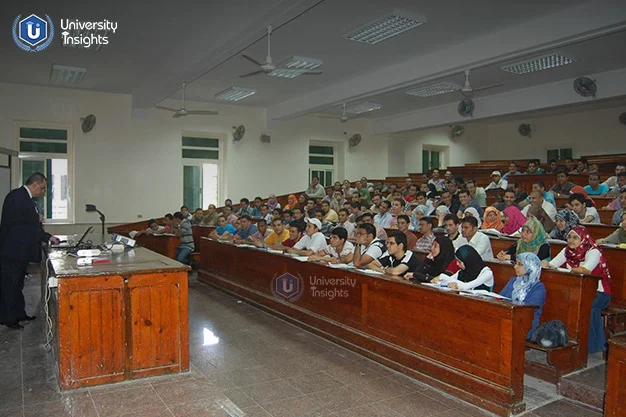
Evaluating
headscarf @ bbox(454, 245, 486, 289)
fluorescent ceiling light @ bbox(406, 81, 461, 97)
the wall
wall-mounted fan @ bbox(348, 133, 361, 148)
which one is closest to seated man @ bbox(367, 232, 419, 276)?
headscarf @ bbox(454, 245, 486, 289)

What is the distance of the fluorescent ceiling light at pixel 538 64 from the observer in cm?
789

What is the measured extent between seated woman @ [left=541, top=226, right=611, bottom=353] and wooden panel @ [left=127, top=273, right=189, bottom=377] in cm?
290

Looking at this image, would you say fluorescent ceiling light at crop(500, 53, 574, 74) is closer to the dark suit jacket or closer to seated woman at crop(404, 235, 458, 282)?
seated woman at crop(404, 235, 458, 282)

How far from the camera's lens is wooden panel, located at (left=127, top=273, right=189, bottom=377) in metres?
3.27

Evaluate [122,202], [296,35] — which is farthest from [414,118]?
[122,202]

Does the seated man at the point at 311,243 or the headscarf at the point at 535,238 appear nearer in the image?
the headscarf at the point at 535,238

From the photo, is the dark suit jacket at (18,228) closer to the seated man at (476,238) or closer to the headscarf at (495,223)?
the seated man at (476,238)

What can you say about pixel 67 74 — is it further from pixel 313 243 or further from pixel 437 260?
pixel 437 260

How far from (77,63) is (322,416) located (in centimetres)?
807

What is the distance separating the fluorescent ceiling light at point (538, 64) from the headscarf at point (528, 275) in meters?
5.44

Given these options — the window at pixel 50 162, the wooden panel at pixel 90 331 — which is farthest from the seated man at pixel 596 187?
the window at pixel 50 162

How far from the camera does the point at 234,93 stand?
10.5m

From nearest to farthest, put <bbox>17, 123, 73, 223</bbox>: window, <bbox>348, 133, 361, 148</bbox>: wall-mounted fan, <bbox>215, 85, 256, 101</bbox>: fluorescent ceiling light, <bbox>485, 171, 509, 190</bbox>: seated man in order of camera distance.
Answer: <bbox>485, 171, 509, 190</bbox>: seated man
<bbox>215, 85, 256, 101</bbox>: fluorescent ceiling light
<bbox>17, 123, 73, 223</bbox>: window
<bbox>348, 133, 361, 148</bbox>: wall-mounted fan

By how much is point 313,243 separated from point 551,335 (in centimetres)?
296
